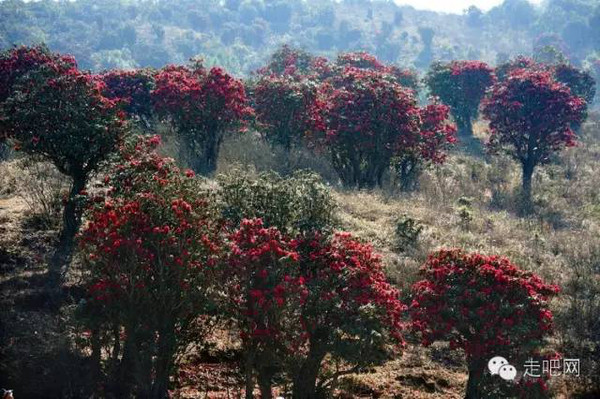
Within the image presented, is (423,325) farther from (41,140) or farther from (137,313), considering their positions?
(41,140)

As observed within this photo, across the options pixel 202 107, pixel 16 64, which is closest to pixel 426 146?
pixel 202 107

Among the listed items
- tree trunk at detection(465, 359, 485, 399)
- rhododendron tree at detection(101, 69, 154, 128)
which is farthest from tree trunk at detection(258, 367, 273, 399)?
rhododendron tree at detection(101, 69, 154, 128)

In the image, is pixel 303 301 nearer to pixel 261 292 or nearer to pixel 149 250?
pixel 261 292

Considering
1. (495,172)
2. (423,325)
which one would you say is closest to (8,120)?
(423,325)

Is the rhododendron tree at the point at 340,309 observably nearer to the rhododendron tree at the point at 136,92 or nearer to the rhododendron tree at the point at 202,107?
the rhododendron tree at the point at 202,107

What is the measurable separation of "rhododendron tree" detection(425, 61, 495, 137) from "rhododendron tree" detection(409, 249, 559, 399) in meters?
32.1

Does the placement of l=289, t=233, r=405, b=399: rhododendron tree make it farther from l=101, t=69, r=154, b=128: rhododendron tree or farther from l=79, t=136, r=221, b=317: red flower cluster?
l=101, t=69, r=154, b=128: rhododendron tree

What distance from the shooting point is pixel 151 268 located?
908cm

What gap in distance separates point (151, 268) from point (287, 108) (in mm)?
16429

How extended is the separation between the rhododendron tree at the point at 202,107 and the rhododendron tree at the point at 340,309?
1340cm

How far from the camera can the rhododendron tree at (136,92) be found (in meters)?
26.5

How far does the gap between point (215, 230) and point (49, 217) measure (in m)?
6.89

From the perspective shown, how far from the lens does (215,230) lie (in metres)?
9.85

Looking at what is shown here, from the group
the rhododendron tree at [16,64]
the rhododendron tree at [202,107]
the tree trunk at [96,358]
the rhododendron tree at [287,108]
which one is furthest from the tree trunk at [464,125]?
the tree trunk at [96,358]
